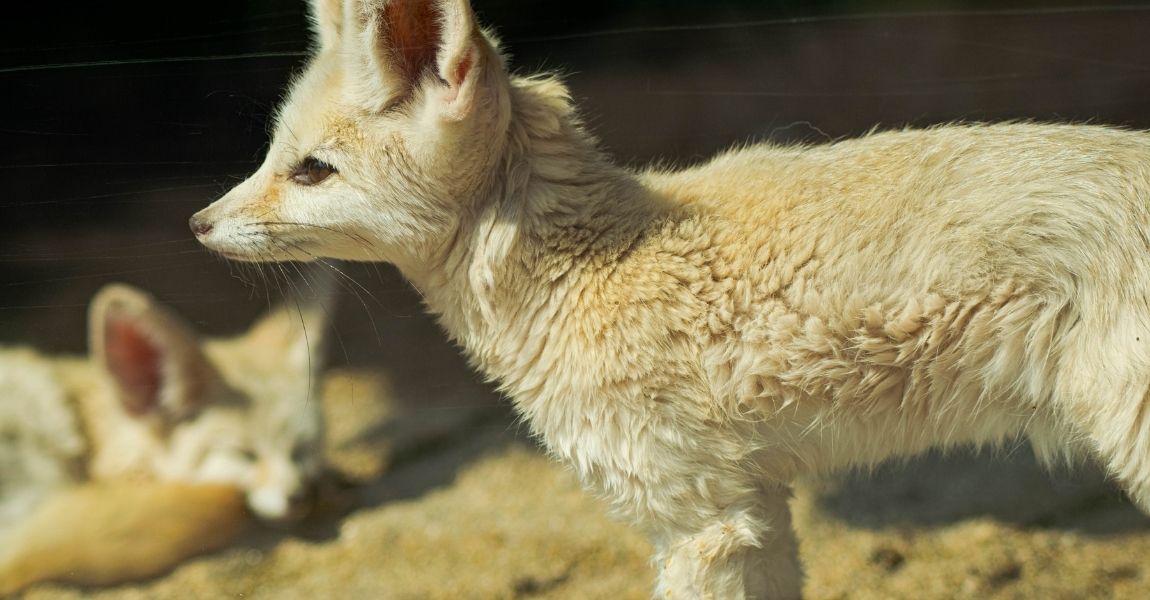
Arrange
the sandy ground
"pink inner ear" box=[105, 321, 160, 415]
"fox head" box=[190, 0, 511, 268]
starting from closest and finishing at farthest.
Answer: "fox head" box=[190, 0, 511, 268], "pink inner ear" box=[105, 321, 160, 415], the sandy ground

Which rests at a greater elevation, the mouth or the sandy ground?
the mouth

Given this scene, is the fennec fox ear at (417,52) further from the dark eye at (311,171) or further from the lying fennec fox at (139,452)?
the lying fennec fox at (139,452)

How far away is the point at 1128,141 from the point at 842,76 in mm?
1081

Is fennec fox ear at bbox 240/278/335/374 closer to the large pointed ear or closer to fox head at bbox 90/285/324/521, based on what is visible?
fox head at bbox 90/285/324/521

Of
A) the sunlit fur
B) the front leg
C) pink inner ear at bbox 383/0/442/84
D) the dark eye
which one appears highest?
pink inner ear at bbox 383/0/442/84

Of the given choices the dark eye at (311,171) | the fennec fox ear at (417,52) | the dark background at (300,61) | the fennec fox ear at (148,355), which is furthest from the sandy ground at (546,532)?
the fennec fox ear at (417,52)

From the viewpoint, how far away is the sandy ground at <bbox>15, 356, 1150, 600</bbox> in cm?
371

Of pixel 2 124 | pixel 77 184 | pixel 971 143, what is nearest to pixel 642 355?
pixel 971 143

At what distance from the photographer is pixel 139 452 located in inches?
148

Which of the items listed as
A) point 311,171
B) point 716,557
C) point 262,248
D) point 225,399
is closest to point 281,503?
point 225,399

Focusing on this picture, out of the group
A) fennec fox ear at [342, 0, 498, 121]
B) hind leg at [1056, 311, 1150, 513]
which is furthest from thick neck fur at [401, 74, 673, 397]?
hind leg at [1056, 311, 1150, 513]

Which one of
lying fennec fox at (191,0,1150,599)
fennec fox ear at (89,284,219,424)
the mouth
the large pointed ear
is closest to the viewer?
lying fennec fox at (191,0,1150,599)

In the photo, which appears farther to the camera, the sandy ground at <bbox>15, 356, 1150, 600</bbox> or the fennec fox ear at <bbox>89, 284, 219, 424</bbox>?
the sandy ground at <bbox>15, 356, 1150, 600</bbox>

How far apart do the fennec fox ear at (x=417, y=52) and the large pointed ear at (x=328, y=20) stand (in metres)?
0.22
